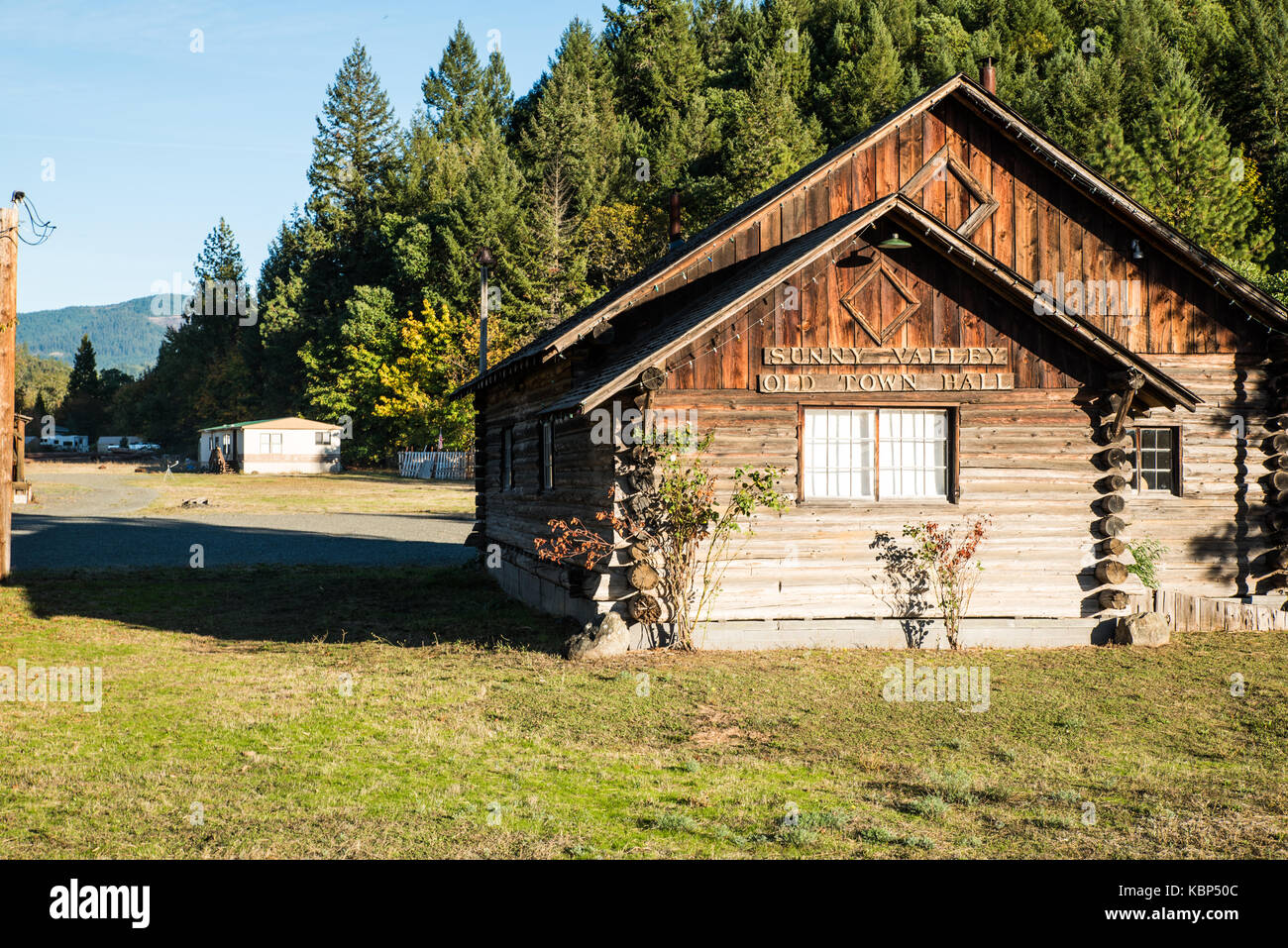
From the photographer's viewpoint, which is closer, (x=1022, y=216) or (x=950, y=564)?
(x=950, y=564)

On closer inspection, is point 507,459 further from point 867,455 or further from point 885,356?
point 885,356

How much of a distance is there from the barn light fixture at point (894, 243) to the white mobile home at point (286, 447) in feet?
211

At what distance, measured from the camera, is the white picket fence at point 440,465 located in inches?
2514

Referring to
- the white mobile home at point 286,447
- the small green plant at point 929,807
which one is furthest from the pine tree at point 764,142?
the small green plant at point 929,807

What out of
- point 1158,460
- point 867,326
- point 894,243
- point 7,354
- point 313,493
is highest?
point 894,243

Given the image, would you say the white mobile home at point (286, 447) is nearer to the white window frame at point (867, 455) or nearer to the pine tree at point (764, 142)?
the pine tree at point (764, 142)

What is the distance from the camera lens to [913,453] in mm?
14414

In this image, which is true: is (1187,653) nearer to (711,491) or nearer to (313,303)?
(711,491)

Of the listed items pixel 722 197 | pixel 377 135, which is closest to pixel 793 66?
pixel 722 197

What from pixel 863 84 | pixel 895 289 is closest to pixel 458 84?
pixel 863 84

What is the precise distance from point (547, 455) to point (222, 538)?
17277 mm

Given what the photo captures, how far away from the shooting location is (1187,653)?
1397 cm

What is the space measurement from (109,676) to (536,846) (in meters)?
8.13
